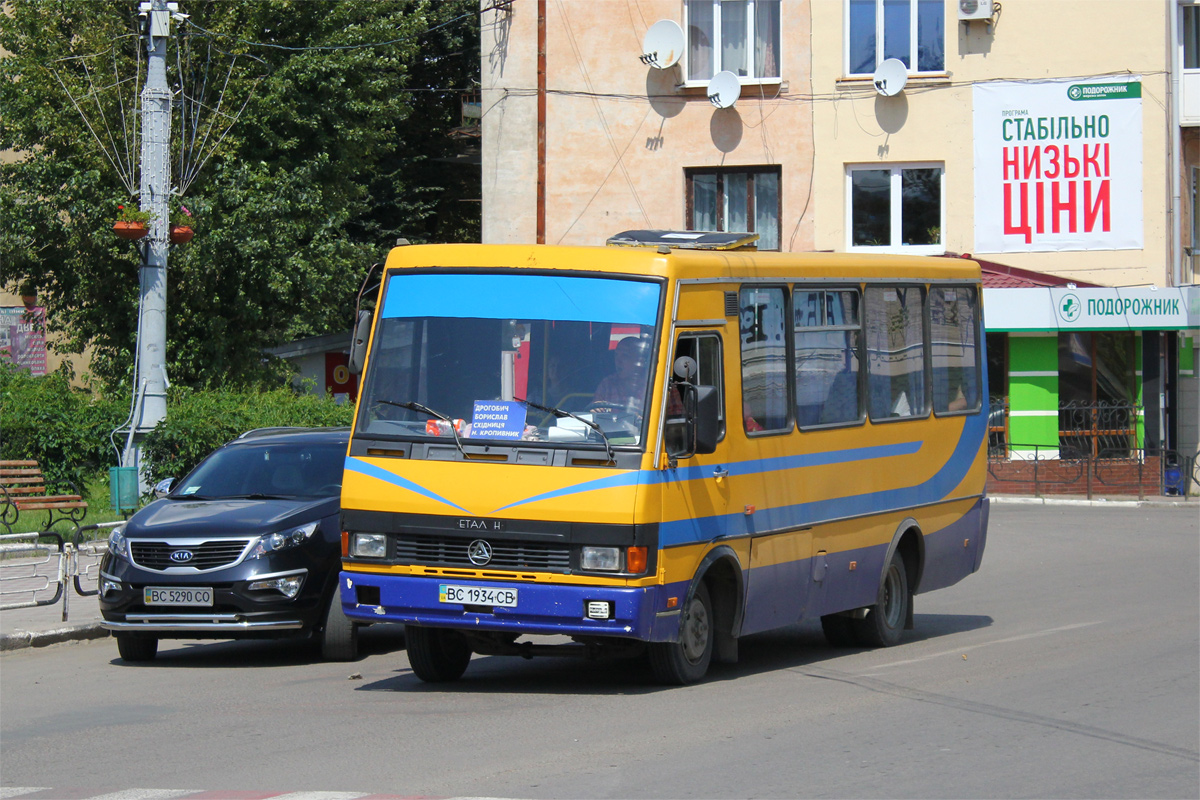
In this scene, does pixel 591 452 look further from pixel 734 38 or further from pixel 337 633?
pixel 734 38

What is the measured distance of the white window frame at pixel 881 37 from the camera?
30.2 m

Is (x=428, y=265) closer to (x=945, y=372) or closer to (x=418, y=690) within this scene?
(x=418, y=690)

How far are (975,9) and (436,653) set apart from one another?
2333 cm

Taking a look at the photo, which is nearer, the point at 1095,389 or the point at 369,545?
the point at 369,545

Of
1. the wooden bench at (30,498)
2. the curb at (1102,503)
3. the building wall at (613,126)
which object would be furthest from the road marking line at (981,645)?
the building wall at (613,126)

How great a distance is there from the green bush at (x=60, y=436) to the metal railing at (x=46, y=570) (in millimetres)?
3633

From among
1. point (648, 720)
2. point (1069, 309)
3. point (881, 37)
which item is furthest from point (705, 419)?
point (881, 37)

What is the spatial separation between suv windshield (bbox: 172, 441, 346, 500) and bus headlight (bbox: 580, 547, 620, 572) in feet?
11.7

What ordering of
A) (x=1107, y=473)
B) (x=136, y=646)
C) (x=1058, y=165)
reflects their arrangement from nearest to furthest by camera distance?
(x=136, y=646), (x=1107, y=473), (x=1058, y=165)

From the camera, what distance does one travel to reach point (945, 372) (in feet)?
42.9

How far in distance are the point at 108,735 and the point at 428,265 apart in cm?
353

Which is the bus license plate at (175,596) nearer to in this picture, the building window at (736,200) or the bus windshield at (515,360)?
the bus windshield at (515,360)

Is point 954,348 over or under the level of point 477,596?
over

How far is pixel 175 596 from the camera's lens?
35.7 ft
